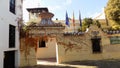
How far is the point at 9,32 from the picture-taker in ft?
45.1

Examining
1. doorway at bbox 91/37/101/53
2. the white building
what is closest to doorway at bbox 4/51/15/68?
the white building

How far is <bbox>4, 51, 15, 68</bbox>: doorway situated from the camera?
549 inches

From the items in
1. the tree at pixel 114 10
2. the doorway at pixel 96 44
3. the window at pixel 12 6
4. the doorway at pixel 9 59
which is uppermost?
the tree at pixel 114 10

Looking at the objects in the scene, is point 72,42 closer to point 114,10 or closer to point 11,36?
point 11,36

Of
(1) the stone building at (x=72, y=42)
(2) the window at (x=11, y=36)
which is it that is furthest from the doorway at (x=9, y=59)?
(1) the stone building at (x=72, y=42)

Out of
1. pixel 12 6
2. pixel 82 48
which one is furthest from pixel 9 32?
pixel 82 48

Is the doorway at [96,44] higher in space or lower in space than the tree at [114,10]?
lower

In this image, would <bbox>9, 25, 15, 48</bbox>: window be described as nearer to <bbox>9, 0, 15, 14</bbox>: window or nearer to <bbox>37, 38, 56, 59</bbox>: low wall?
<bbox>9, 0, 15, 14</bbox>: window

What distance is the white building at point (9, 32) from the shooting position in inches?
465

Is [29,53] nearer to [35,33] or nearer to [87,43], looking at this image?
[35,33]

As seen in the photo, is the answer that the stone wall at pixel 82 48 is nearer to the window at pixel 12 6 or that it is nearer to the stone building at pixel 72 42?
the stone building at pixel 72 42

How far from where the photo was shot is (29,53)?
53.5ft

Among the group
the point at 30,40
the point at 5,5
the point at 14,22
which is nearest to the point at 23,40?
the point at 30,40

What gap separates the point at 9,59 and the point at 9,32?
2.42 metres
